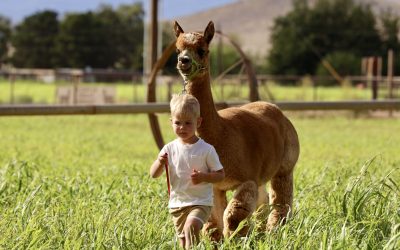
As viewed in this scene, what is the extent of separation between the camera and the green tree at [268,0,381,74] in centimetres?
6725

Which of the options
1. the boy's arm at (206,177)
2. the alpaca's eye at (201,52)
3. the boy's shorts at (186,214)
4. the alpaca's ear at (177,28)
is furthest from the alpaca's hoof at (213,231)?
the alpaca's ear at (177,28)

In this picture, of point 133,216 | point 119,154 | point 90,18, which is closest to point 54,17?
point 90,18

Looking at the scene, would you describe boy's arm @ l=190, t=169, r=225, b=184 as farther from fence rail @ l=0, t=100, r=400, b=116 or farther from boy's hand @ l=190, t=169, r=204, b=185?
fence rail @ l=0, t=100, r=400, b=116

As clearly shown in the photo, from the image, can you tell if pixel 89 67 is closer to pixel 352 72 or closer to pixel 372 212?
pixel 352 72

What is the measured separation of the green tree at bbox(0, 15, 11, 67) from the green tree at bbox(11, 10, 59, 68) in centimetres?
339

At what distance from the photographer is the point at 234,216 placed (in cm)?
430

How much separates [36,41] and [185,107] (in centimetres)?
8529

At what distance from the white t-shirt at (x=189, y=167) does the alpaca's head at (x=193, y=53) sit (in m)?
0.44

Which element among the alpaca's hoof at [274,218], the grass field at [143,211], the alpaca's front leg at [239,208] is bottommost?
the alpaca's hoof at [274,218]

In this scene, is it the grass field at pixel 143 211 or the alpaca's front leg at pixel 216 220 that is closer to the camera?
the grass field at pixel 143 211

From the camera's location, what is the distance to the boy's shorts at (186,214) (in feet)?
13.4

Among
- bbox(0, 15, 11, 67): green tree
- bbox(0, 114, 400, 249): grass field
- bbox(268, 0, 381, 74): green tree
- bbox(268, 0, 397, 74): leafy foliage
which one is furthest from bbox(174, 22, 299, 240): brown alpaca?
bbox(0, 15, 11, 67): green tree

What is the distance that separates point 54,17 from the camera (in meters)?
90.8

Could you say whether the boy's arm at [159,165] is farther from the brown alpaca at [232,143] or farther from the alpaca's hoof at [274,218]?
the alpaca's hoof at [274,218]
